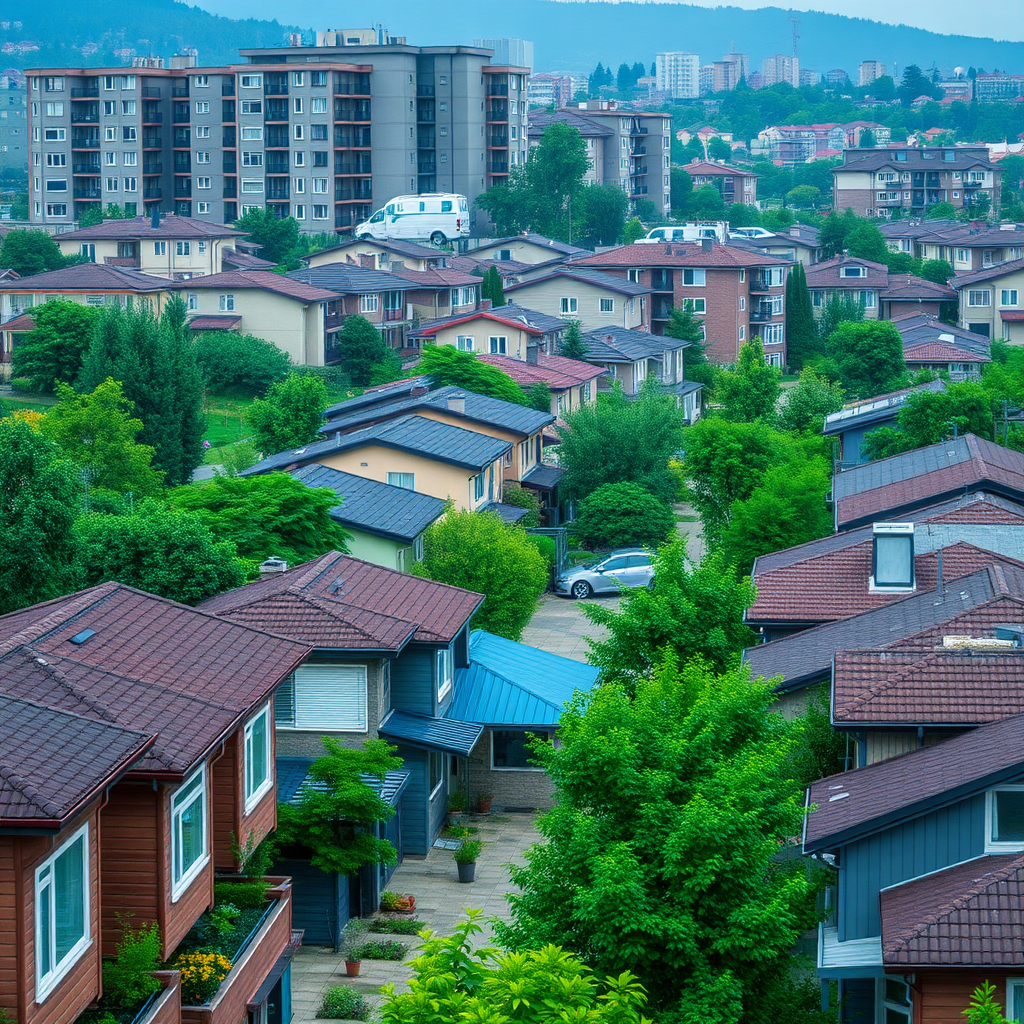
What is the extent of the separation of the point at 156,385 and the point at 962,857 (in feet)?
149

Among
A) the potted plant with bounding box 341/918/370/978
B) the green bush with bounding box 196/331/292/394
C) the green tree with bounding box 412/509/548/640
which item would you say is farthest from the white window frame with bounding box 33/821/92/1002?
the green bush with bounding box 196/331/292/394

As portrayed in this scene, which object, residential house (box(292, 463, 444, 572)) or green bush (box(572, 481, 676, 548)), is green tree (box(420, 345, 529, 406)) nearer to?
green bush (box(572, 481, 676, 548))

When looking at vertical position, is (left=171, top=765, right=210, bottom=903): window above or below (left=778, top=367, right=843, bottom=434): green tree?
below

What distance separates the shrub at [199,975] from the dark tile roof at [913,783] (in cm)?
616

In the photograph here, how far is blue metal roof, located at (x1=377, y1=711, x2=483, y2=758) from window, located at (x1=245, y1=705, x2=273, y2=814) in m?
6.25

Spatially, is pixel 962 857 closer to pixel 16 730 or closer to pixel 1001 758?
pixel 1001 758

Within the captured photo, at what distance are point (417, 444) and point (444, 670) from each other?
56.1 ft

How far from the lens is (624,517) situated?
163ft

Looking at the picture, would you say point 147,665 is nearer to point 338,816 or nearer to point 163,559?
point 338,816

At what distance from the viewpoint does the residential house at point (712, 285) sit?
8681 centimetres

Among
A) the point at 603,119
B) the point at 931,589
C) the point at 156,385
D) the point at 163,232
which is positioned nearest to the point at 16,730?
the point at 931,589

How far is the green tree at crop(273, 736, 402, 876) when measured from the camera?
20906 millimetres

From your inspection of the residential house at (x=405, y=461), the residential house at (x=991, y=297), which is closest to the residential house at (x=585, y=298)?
the residential house at (x=991, y=297)

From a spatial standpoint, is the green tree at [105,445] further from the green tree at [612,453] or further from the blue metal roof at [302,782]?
the blue metal roof at [302,782]
